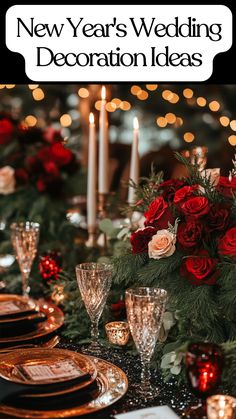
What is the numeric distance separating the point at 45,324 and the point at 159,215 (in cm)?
43

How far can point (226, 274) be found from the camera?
1529 millimetres

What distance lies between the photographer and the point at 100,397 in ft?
4.51

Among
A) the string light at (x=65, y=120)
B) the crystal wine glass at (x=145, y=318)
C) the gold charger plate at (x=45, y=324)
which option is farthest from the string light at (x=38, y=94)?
the crystal wine glass at (x=145, y=318)

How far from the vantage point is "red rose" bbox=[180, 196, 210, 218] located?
1.56 m

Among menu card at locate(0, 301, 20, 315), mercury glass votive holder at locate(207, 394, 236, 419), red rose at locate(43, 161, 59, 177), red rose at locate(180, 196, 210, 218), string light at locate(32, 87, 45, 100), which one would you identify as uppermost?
string light at locate(32, 87, 45, 100)

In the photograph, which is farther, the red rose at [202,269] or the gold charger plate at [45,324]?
the gold charger plate at [45,324]

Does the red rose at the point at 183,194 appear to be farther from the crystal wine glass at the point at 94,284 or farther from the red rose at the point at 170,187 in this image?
the crystal wine glass at the point at 94,284

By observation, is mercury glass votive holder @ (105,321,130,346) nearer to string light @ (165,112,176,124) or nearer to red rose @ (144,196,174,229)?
red rose @ (144,196,174,229)

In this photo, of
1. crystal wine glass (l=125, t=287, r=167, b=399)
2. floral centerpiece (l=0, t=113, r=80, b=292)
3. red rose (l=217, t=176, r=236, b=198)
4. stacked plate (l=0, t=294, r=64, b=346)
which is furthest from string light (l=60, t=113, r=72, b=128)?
crystal wine glass (l=125, t=287, r=167, b=399)

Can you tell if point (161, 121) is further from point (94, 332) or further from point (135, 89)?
point (94, 332)

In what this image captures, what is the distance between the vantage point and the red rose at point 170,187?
170 centimetres

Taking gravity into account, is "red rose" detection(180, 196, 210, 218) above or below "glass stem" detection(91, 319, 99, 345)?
above

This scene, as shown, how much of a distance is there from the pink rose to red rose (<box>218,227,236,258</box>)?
108 millimetres

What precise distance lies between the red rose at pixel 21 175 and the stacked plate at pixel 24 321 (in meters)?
0.82
